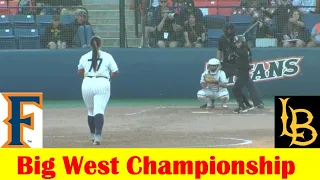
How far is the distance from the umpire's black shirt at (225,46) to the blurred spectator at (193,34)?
63.8 inches

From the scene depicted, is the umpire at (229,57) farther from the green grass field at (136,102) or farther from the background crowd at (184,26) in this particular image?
the background crowd at (184,26)

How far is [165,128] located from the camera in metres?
14.2

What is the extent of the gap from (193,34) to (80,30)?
2.66 metres

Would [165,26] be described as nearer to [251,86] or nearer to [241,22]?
[241,22]

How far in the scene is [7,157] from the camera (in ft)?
27.9

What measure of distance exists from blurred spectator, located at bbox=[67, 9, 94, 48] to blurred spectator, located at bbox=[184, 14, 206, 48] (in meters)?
2.24

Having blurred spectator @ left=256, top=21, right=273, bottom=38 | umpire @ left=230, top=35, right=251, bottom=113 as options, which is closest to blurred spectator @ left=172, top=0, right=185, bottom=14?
blurred spectator @ left=256, top=21, right=273, bottom=38

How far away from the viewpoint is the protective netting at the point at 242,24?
19000mm

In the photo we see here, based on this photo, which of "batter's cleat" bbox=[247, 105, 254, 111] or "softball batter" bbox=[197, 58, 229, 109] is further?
"softball batter" bbox=[197, 58, 229, 109]

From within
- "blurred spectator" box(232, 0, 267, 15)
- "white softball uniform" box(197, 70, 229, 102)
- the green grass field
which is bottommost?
the green grass field

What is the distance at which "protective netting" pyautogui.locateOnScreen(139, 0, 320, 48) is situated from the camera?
19.0m

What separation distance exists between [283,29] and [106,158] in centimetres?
1131

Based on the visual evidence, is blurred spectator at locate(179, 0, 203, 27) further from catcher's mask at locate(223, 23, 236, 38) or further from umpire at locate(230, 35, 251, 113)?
umpire at locate(230, 35, 251, 113)

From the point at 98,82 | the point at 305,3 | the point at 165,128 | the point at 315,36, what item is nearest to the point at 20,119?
the point at 98,82
